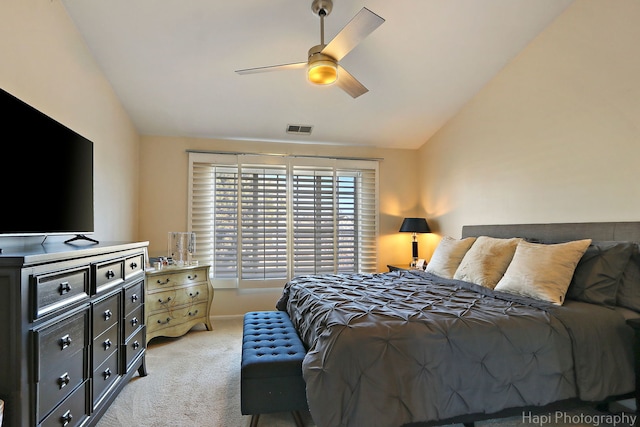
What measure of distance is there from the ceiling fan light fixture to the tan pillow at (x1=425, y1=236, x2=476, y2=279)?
2.11 m

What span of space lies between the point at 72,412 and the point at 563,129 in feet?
13.0

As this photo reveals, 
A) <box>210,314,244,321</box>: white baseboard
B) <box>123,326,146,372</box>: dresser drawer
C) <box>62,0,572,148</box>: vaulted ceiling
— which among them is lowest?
<box>210,314,244,321</box>: white baseboard

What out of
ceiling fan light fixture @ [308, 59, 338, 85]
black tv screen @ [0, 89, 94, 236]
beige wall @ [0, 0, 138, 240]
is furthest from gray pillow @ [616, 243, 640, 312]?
beige wall @ [0, 0, 138, 240]

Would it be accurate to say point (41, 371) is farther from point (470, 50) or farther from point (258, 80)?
point (470, 50)

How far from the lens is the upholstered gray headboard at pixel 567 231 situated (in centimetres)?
230

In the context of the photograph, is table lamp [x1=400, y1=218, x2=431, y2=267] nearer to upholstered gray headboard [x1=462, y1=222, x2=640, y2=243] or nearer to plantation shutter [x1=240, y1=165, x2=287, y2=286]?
upholstered gray headboard [x1=462, y1=222, x2=640, y2=243]

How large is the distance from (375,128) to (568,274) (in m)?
2.90

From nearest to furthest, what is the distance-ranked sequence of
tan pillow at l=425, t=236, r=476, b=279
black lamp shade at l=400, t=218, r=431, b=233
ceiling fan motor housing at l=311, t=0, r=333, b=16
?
ceiling fan motor housing at l=311, t=0, r=333, b=16
tan pillow at l=425, t=236, r=476, b=279
black lamp shade at l=400, t=218, r=431, b=233

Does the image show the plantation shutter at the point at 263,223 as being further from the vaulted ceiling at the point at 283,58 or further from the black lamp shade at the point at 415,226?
the black lamp shade at the point at 415,226

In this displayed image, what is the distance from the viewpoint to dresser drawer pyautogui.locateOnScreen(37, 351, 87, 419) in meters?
1.38

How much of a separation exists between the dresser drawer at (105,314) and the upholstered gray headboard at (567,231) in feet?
11.3

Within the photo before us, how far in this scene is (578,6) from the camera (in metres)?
2.62

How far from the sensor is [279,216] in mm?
4594

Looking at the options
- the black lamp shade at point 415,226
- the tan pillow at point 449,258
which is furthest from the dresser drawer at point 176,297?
the black lamp shade at point 415,226
